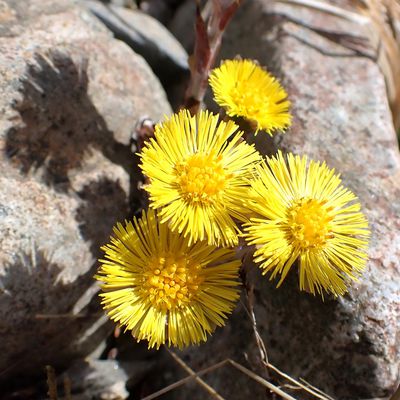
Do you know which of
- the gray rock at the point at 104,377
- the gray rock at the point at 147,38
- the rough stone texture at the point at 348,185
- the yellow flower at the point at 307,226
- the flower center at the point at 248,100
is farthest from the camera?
the gray rock at the point at 147,38

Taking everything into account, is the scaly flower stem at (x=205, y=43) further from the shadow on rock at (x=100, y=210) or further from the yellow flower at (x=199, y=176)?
the shadow on rock at (x=100, y=210)

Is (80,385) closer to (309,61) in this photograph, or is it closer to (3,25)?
(3,25)

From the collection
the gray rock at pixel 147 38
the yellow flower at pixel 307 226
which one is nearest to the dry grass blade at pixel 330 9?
the gray rock at pixel 147 38

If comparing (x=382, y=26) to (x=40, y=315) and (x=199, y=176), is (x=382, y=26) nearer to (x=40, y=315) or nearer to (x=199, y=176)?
(x=199, y=176)

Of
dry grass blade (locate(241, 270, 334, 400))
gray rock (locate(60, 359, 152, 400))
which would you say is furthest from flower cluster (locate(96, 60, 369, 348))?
gray rock (locate(60, 359, 152, 400))

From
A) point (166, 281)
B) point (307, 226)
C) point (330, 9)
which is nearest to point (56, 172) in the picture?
point (166, 281)

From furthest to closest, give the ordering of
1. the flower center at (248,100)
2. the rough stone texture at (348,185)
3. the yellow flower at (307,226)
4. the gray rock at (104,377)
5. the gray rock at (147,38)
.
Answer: the gray rock at (147,38), the gray rock at (104,377), the flower center at (248,100), the rough stone texture at (348,185), the yellow flower at (307,226)

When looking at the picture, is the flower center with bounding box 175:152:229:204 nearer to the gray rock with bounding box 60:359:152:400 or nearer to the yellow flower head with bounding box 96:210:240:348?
the yellow flower head with bounding box 96:210:240:348

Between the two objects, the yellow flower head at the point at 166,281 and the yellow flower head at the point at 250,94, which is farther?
the yellow flower head at the point at 250,94
